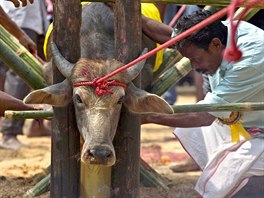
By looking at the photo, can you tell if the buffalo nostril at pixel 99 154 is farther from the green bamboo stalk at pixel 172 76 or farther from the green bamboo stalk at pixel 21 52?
the green bamboo stalk at pixel 172 76

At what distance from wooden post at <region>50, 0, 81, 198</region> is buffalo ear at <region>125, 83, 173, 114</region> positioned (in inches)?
12.7

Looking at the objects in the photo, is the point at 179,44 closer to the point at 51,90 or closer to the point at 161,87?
the point at 161,87

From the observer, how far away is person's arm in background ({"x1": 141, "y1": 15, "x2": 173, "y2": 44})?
520 centimetres

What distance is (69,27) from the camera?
14.0 feet

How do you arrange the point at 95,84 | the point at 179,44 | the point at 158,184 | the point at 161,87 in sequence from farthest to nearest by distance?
1. the point at 158,184
2. the point at 161,87
3. the point at 179,44
4. the point at 95,84

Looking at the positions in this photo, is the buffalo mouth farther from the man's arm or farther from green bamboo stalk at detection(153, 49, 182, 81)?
green bamboo stalk at detection(153, 49, 182, 81)

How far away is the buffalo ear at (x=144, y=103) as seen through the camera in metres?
4.19

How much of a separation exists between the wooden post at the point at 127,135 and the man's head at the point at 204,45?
0.62m

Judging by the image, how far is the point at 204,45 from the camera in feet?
16.0

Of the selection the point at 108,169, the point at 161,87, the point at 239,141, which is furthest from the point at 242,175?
the point at 108,169

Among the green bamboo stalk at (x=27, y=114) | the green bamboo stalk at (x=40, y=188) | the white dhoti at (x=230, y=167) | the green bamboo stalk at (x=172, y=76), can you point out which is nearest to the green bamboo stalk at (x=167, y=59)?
the green bamboo stalk at (x=172, y=76)

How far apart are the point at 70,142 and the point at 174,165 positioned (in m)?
2.64

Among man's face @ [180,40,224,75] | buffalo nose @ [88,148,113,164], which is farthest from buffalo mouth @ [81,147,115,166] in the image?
man's face @ [180,40,224,75]

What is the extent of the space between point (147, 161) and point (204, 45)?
2392 mm
